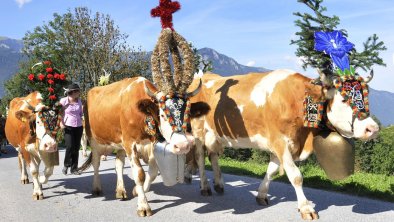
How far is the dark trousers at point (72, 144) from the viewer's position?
8.19 meters

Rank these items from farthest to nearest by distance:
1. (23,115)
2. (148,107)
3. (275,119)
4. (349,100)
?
1. (23,115)
2. (148,107)
3. (275,119)
4. (349,100)

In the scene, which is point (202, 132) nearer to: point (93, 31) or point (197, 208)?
point (197, 208)

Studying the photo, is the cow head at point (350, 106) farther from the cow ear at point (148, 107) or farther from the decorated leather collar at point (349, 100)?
the cow ear at point (148, 107)

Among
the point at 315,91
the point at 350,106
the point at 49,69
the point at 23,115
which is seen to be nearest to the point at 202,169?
the point at 315,91

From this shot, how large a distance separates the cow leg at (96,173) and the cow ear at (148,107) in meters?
2.44

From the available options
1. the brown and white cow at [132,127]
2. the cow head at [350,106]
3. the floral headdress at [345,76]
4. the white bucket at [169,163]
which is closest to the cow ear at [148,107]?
the brown and white cow at [132,127]

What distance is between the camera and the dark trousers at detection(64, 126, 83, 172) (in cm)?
819

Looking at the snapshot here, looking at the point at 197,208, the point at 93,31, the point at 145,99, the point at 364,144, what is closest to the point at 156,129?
the point at 145,99

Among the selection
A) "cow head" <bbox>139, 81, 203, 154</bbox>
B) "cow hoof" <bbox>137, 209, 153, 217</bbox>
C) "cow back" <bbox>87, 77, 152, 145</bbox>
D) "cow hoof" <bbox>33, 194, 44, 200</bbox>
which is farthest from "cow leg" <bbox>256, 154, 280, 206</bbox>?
"cow hoof" <bbox>33, 194, 44, 200</bbox>

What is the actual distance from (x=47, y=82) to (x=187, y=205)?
3.43 metres

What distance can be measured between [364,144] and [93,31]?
20401 mm

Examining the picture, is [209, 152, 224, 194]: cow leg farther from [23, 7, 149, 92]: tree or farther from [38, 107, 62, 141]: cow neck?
[23, 7, 149, 92]: tree

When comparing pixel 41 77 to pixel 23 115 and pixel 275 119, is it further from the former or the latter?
pixel 275 119

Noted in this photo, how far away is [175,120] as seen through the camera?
563cm
